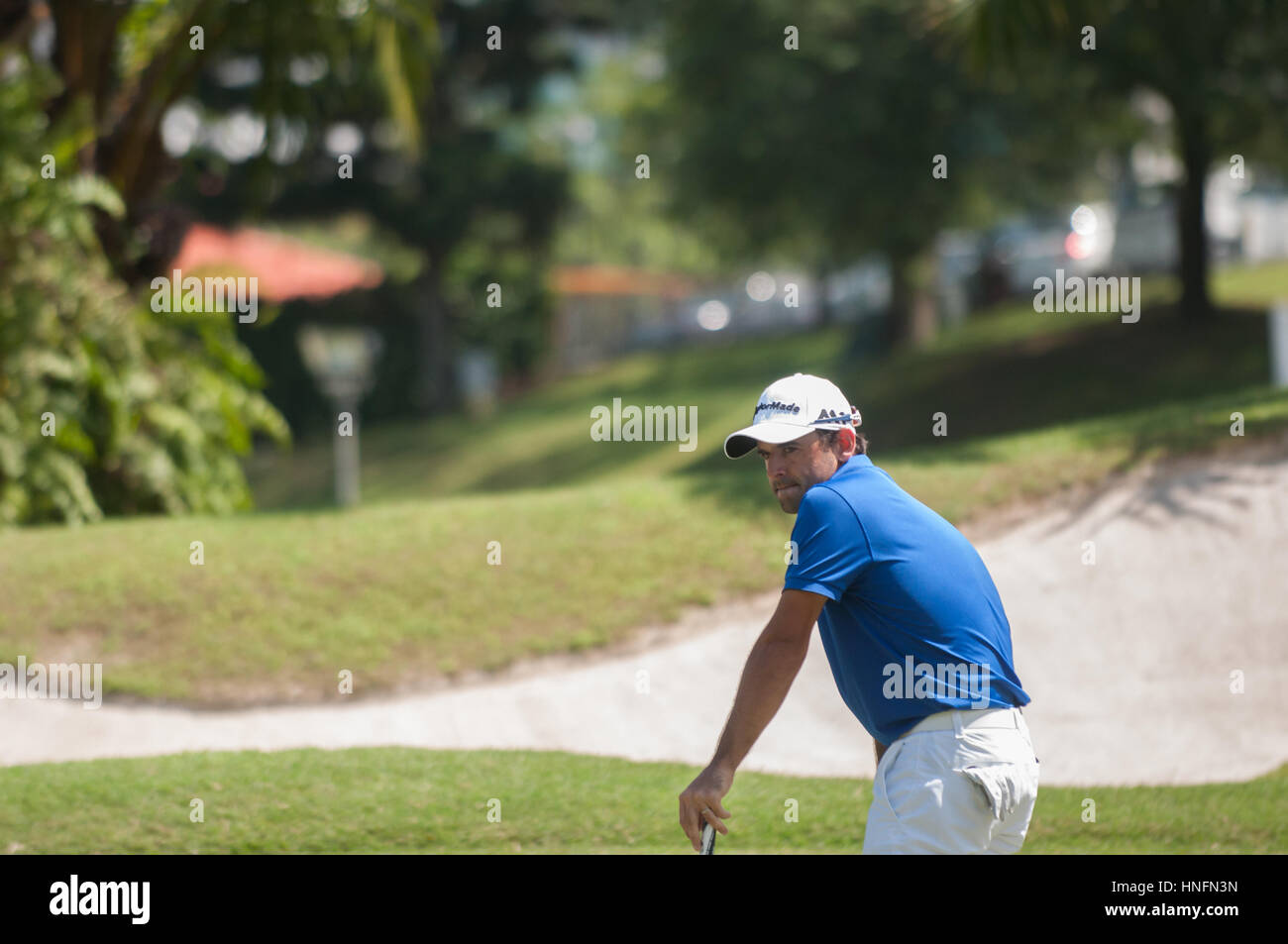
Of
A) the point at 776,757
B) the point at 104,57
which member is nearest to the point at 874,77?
the point at 104,57

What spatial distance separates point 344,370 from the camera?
2423 cm

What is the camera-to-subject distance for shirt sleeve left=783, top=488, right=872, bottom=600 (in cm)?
356

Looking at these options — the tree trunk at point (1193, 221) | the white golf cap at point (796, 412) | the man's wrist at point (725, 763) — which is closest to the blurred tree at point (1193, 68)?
the tree trunk at point (1193, 221)

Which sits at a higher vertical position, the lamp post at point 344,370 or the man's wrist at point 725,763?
the lamp post at point 344,370

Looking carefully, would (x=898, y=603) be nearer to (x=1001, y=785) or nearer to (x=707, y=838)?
(x=1001, y=785)

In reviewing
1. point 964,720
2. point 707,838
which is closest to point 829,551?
point 964,720

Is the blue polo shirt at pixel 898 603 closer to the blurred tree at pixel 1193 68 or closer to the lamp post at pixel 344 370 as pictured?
the blurred tree at pixel 1193 68

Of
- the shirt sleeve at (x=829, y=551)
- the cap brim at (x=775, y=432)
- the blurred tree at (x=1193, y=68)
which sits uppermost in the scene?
the blurred tree at (x=1193, y=68)

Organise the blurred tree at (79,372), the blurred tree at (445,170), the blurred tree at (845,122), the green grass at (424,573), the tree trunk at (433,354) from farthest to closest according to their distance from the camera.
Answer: the tree trunk at (433,354), the blurred tree at (445,170), the blurred tree at (845,122), the blurred tree at (79,372), the green grass at (424,573)

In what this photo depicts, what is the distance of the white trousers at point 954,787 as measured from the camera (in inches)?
139

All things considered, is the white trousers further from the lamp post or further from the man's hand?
the lamp post

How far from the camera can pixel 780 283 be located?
175 feet

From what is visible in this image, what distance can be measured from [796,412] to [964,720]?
0.97 metres
